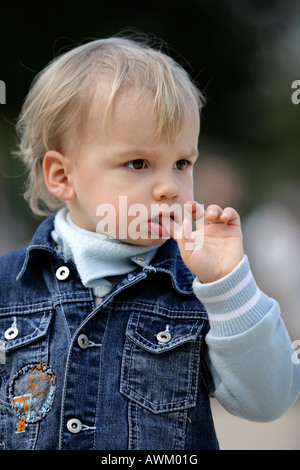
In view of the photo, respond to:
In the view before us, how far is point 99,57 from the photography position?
4.41ft

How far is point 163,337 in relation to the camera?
1205 mm

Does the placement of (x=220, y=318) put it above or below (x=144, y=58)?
below

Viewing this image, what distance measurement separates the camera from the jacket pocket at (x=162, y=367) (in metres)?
1.18

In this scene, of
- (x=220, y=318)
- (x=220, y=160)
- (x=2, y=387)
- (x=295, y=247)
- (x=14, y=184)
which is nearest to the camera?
(x=220, y=318)

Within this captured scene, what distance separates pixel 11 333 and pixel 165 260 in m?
0.36

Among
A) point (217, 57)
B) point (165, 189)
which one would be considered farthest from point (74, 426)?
point (217, 57)

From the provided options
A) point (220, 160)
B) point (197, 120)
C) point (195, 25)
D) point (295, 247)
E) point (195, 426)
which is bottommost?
point (195, 426)

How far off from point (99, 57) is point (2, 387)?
754 mm

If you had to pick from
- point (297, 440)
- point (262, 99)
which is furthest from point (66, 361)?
point (262, 99)

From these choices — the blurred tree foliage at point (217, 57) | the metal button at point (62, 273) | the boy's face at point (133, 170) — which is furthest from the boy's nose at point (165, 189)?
the blurred tree foliage at point (217, 57)

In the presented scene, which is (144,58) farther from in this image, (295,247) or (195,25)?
(195,25)

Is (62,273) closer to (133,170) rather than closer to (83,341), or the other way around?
(83,341)

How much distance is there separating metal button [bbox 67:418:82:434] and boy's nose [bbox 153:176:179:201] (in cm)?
46

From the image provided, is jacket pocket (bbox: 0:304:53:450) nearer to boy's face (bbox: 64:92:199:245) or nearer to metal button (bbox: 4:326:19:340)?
metal button (bbox: 4:326:19:340)
